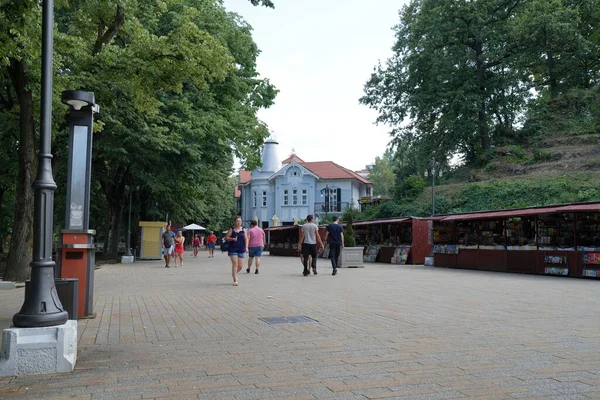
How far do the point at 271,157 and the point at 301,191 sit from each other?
8.89 m

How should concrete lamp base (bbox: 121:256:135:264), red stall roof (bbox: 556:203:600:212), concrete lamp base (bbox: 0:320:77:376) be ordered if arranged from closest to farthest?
1. concrete lamp base (bbox: 0:320:77:376)
2. red stall roof (bbox: 556:203:600:212)
3. concrete lamp base (bbox: 121:256:135:264)

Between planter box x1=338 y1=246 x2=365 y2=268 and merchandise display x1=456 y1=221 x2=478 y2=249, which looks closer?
merchandise display x1=456 y1=221 x2=478 y2=249

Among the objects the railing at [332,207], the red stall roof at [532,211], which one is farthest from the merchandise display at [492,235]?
the railing at [332,207]

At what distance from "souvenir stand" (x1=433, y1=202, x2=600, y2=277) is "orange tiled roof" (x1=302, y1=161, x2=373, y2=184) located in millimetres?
46800

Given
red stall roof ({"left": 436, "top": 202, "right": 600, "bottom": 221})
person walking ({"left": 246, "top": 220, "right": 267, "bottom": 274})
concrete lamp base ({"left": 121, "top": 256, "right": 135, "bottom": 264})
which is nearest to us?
red stall roof ({"left": 436, "top": 202, "right": 600, "bottom": 221})

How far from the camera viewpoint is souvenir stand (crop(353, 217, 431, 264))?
84.4 feet

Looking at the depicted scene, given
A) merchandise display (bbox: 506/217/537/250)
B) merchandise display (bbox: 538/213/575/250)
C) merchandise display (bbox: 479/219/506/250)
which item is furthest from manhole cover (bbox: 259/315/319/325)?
merchandise display (bbox: 479/219/506/250)

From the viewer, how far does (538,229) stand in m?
18.0

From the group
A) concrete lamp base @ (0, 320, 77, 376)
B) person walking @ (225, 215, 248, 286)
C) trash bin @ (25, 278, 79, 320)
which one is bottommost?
concrete lamp base @ (0, 320, 77, 376)

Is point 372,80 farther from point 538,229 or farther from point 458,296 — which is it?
point 458,296

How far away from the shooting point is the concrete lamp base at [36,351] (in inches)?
193

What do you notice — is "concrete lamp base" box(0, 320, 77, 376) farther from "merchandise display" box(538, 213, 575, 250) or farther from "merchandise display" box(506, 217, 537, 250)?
"merchandise display" box(506, 217, 537, 250)

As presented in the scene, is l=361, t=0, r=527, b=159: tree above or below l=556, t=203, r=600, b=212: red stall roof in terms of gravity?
above

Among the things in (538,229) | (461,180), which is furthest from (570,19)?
(538,229)
